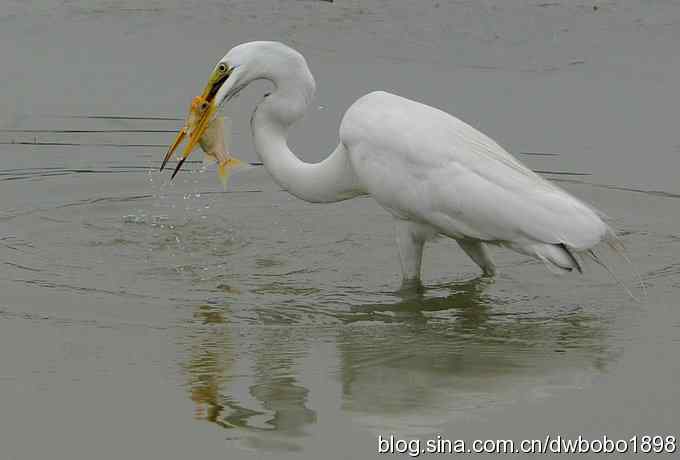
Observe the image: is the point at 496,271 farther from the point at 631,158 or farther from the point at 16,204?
the point at 16,204

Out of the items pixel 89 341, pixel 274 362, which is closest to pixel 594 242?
pixel 274 362

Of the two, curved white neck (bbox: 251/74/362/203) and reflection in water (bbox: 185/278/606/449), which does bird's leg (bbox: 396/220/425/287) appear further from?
curved white neck (bbox: 251/74/362/203)

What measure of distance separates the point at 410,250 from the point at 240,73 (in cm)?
123

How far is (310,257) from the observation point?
25.2 ft

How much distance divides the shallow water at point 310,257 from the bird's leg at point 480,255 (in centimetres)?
7

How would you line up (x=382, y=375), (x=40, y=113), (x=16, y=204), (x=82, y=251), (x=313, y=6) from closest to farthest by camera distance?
(x=382, y=375), (x=82, y=251), (x=16, y=204), (x=40, y=113), (x=313, y=6)

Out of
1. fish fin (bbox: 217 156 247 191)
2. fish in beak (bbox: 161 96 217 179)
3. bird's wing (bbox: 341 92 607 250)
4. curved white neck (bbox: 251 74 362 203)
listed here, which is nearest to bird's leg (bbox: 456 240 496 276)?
bird's wing (bbox: 341 92 607 250)

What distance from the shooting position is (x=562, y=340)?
20.6 ft

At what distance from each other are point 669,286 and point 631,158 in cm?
236

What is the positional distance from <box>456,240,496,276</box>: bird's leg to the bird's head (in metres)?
1.13

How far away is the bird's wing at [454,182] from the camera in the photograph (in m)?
6.67

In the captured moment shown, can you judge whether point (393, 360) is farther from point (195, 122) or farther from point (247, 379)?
point (195, 122)

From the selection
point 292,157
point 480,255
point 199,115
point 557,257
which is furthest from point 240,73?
point 557,257

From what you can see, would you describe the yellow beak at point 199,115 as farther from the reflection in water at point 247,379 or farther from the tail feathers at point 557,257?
the tail feathers at point 557,257
